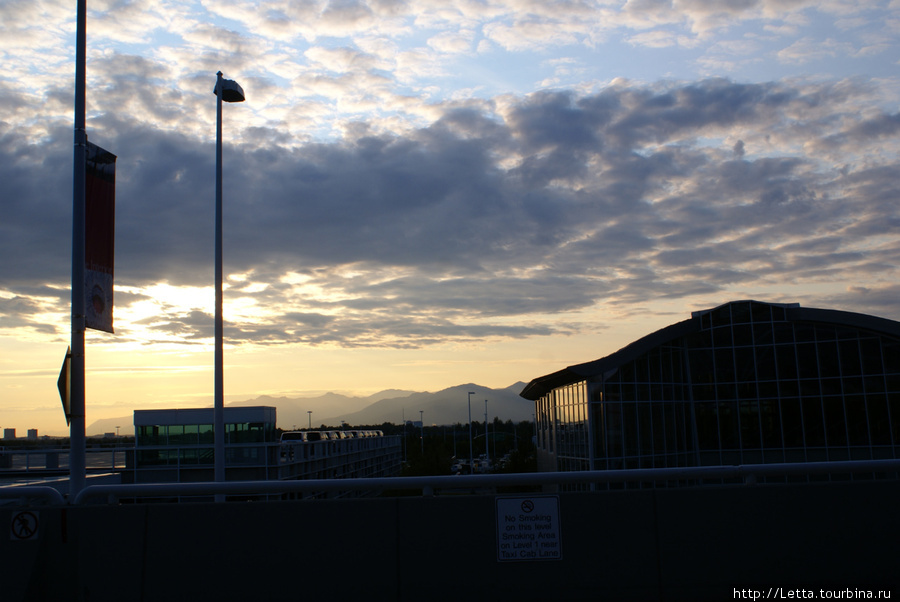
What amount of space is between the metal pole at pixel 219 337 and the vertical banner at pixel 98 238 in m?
7.07

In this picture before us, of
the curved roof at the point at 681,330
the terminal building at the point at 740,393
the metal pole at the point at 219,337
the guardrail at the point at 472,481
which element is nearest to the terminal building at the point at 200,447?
the terminal building at the point at 740,393

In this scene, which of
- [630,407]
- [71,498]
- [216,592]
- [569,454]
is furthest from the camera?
[569,454]

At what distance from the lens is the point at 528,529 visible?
6.21m

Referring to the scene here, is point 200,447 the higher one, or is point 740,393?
point 740,393

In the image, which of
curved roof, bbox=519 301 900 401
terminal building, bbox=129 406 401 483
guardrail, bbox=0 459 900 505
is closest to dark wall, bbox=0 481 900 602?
guardrail, bbox=0 459 900 505

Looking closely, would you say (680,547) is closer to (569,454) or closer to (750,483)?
(750,483)

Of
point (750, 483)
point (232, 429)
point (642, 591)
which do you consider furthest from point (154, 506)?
point (232, 429)

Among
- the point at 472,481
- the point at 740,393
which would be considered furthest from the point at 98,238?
the point at 740,393

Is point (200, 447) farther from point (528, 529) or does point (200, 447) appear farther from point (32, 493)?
point (528, 529)

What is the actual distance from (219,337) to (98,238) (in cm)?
768

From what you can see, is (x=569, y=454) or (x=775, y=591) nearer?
(x=775, y=591)

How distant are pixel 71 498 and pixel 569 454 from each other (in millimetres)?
31201

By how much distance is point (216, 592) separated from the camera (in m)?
6.12

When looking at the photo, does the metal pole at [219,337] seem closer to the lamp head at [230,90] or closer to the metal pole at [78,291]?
the lamp head at [230,90]
